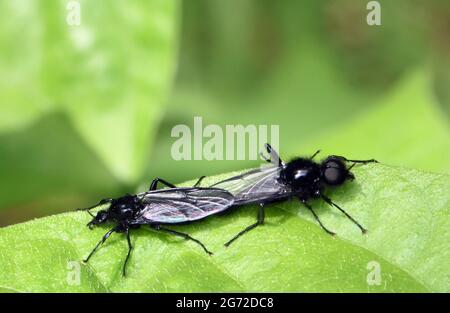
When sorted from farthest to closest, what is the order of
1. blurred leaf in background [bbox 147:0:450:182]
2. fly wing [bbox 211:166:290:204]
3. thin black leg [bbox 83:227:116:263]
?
1. blurred leaf in background [bbox 147:0:450:182]
2. fly wing [bbox 211:166:290:204]
3. thin black leg [bbox 83:227:116:263]


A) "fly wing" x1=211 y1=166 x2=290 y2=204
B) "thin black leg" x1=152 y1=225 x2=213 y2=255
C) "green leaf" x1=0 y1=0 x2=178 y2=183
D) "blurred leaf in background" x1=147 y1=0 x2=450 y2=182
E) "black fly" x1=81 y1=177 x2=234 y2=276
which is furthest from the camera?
"blurred leaf in background" x1=147 y1=0 x2=450 y2=182

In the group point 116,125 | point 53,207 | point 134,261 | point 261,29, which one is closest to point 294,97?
point 261,29

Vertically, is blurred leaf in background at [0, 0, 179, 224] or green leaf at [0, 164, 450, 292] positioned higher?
blurred leaf in background at [0, 0, 179, 224]

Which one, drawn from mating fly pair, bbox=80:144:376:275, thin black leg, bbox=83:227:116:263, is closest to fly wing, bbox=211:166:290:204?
mating fly pair, bbox=80:144:376:275

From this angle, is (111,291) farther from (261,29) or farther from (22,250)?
(261,29)

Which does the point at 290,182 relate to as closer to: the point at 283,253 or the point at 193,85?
the point at 283,253

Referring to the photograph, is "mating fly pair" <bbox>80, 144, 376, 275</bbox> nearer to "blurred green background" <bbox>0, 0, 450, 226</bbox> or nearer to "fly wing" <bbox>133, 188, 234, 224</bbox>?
"fly wing" <bbox>133, 188, 234, 224</bbox>

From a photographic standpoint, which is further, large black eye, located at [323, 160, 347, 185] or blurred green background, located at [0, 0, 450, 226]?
blurred green background, located at [0, 0, 450, 226]
